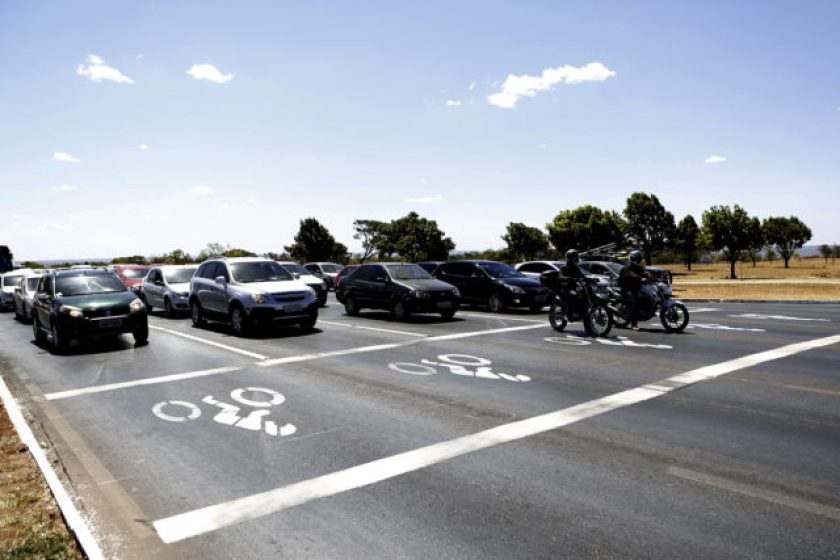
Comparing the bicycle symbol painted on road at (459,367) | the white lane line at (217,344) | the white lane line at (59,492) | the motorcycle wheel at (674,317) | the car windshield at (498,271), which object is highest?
the car windshield at (498,271)

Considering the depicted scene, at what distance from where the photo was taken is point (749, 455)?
16.0 feet

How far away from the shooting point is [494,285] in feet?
60.1

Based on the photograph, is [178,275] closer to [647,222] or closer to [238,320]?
[238,320]

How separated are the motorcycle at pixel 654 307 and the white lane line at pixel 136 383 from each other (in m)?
8.11

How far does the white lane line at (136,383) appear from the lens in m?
8.05

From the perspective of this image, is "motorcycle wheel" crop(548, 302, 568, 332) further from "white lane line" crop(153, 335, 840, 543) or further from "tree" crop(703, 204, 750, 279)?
"tree" crop(703, 204, 750, 279)

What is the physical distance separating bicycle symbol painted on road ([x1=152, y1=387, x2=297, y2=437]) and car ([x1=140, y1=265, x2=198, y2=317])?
11953 millimetres

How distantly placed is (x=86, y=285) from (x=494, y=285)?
11311mm

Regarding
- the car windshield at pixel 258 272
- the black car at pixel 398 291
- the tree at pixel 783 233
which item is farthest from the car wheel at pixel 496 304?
the tree at pixel 783 233

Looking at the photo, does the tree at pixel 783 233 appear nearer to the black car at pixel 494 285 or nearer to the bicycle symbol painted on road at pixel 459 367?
the black car at pixel 494 285

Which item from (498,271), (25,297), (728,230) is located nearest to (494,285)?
(498,271)

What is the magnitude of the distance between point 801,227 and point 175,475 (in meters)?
103

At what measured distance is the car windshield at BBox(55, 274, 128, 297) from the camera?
12466 mm

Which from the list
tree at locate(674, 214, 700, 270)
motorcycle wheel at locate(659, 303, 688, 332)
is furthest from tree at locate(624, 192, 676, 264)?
motorcycle wheel at locate(659, 303, 688, 332)
